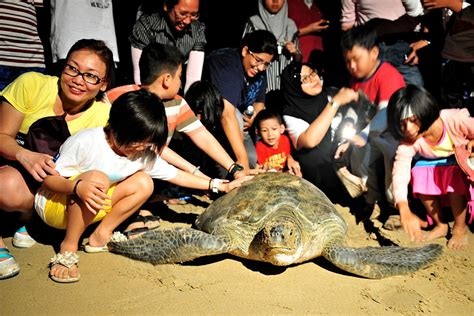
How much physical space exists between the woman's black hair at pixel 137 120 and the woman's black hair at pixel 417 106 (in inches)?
56.4

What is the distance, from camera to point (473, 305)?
213 centimetres

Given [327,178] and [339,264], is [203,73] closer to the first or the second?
[327,178]

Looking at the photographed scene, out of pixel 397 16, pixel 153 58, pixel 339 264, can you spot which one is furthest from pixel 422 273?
pixel 397 16

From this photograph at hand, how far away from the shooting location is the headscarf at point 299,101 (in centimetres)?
355

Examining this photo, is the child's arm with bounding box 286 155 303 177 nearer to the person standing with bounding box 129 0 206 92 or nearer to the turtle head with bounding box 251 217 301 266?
the person standing with bounding box 129 0 206 92

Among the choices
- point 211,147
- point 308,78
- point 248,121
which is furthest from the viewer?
point 248,121

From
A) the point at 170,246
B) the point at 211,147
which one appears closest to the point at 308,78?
the point at 211,147

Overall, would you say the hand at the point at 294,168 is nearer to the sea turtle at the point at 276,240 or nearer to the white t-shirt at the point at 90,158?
the sea turtle at the point at 276,240

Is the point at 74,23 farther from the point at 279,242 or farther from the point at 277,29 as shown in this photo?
the point at 279,242

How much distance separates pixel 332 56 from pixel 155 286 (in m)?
3.05

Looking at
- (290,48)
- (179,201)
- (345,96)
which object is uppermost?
(290,48)

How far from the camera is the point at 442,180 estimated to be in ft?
9.23

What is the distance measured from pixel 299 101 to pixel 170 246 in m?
1.70

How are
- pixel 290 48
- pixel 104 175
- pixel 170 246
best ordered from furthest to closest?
pixel 290 48 < pixel 170 246 < pixel 104 175
